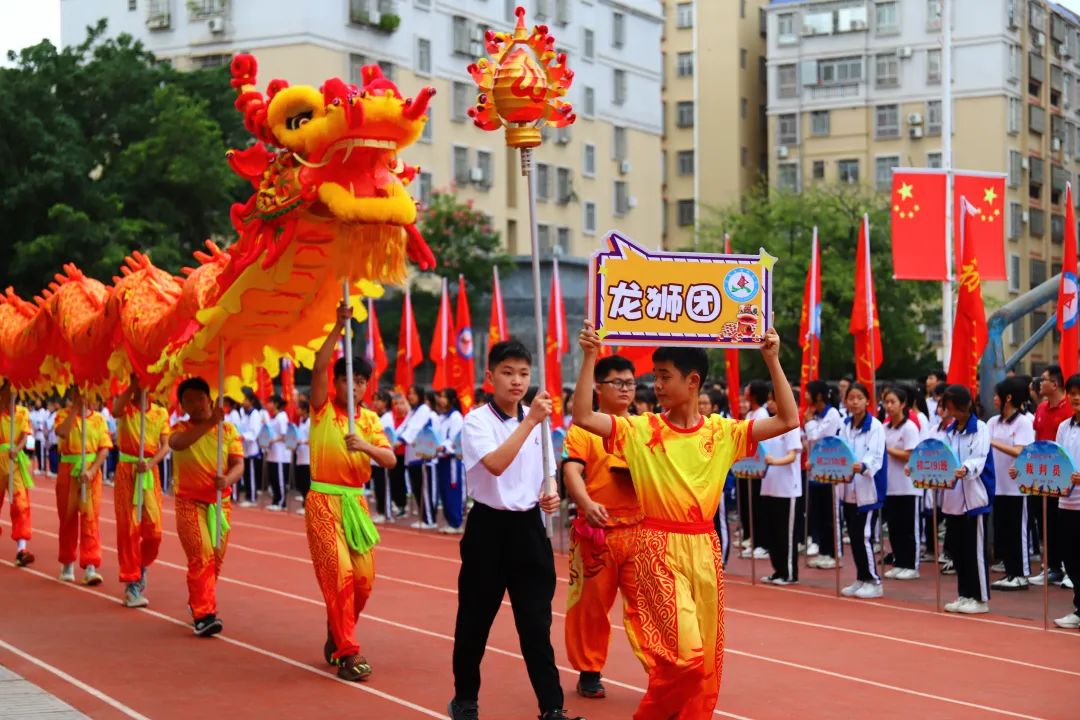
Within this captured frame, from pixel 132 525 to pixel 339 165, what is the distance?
5110mm

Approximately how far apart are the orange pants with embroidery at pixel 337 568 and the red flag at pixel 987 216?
10568 millimetres

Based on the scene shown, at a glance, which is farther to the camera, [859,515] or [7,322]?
[7,322]

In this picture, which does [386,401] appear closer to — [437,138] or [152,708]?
[152,708]

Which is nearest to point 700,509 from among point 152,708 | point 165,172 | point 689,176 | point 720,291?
point 720,291

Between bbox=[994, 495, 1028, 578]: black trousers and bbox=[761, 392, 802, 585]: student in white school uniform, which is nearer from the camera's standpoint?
bbox=[994, 495, 1028, 578]: black trousers

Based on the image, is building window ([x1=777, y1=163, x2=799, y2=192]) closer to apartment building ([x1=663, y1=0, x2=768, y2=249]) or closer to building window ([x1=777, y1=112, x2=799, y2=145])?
building window ([x1=777, y1=112, x2=799, y2=145])

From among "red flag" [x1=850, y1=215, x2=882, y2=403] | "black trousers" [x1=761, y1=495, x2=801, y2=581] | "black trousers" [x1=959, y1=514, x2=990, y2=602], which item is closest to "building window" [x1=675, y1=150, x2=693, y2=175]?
"red flag" [x1=850, y1=215, x2=882, y2=403]

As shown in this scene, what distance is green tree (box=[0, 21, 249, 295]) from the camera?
1241 inches

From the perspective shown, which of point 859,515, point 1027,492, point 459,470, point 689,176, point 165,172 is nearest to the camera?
point 1027,492

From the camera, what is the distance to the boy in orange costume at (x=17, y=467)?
626 inches

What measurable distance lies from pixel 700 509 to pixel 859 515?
710 cm

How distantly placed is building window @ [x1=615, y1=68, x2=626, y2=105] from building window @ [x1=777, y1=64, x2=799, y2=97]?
5.75 metres

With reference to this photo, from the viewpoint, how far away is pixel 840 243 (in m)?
38.0

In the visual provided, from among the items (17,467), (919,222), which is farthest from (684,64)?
(17,467)
